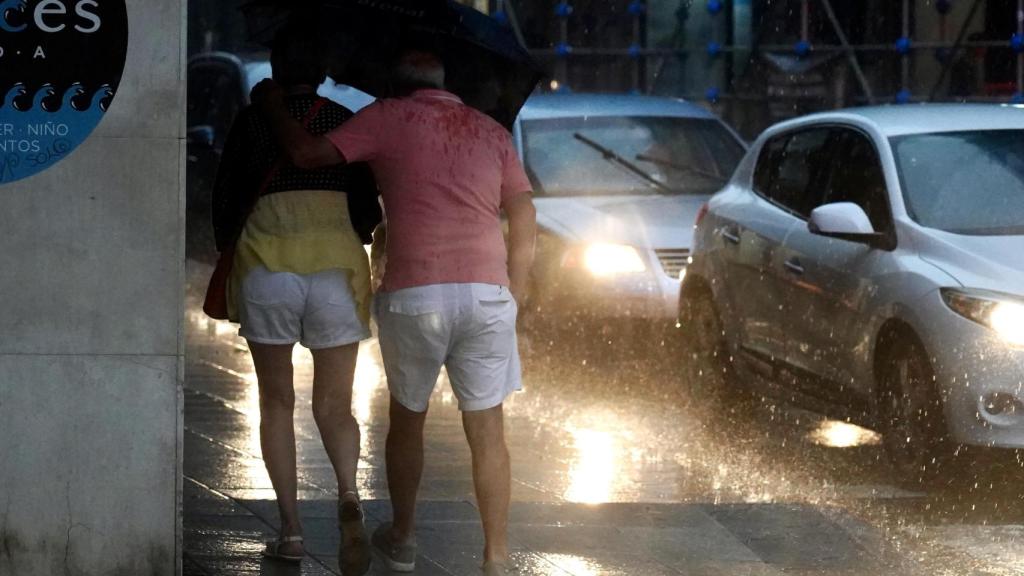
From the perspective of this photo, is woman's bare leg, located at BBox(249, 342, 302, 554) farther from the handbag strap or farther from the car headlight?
the car headlight

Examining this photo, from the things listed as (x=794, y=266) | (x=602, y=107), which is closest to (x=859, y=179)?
(x=794, y=266)

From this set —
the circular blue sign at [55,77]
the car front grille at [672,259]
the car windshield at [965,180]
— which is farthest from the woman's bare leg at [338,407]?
the car front grille at [672,259]

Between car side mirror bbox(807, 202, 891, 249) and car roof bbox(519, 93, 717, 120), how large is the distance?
197 inches

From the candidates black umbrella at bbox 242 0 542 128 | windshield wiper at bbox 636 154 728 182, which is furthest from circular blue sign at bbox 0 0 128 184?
windshield wiper at bbox 636 154 728 182

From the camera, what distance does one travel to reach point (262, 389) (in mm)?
6941

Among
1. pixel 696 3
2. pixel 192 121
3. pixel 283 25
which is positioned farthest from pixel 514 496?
pixel 696 3

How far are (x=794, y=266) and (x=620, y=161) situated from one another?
3.97m

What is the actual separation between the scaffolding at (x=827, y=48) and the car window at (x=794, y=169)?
6.50 metres

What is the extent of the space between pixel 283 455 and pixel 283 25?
4.73 feet

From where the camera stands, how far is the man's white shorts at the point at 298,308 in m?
6.67

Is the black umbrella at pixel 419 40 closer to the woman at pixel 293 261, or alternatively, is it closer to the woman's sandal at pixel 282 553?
the woman at pixel 293 261

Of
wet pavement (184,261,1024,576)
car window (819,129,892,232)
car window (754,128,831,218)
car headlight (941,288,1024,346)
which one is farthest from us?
car window (754,128,831,218)

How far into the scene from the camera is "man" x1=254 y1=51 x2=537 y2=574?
6473 mm

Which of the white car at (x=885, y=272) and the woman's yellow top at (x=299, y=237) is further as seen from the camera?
the white car at (x=885, y=272)
